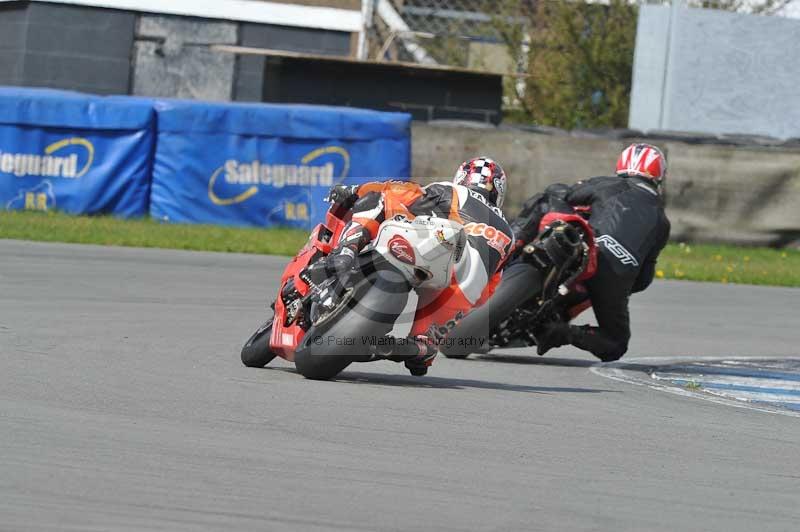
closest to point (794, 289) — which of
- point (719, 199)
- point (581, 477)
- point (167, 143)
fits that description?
point (719, 199)

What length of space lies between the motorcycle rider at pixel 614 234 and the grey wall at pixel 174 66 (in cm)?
1557

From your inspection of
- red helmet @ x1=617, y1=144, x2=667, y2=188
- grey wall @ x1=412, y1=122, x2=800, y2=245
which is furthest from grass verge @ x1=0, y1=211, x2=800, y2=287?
red helmet @ x1=617, y1=144, x2=667, y2=188

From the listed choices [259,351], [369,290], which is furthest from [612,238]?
[369,290]

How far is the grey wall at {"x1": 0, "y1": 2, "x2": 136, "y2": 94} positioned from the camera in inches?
942

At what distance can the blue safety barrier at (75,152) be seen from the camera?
15.9 metres

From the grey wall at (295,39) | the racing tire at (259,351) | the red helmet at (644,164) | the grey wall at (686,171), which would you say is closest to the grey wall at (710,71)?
the grey wall at (686,171)

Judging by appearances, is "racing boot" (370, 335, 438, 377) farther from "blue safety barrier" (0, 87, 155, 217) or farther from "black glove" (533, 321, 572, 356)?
"blue safety barrier" (0, 87, 155, 217)

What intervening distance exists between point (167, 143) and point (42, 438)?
1188 cm

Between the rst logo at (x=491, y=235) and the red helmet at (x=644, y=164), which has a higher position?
the red helmet at (x=644, y=164)

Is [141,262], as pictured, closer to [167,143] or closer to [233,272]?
[233,272]

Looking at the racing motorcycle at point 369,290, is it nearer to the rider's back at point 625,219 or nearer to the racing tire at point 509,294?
the racing tire at point 509,294

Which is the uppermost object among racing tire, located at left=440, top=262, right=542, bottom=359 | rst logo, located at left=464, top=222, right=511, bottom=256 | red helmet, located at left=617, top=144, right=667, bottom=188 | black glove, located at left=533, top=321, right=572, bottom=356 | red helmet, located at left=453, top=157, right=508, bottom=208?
red helmet, located at left=617, top=144, right=667, bottom=188

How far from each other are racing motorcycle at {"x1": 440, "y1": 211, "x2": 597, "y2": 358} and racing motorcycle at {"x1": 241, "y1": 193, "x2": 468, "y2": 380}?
129 cm

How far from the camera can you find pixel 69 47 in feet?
78.9
